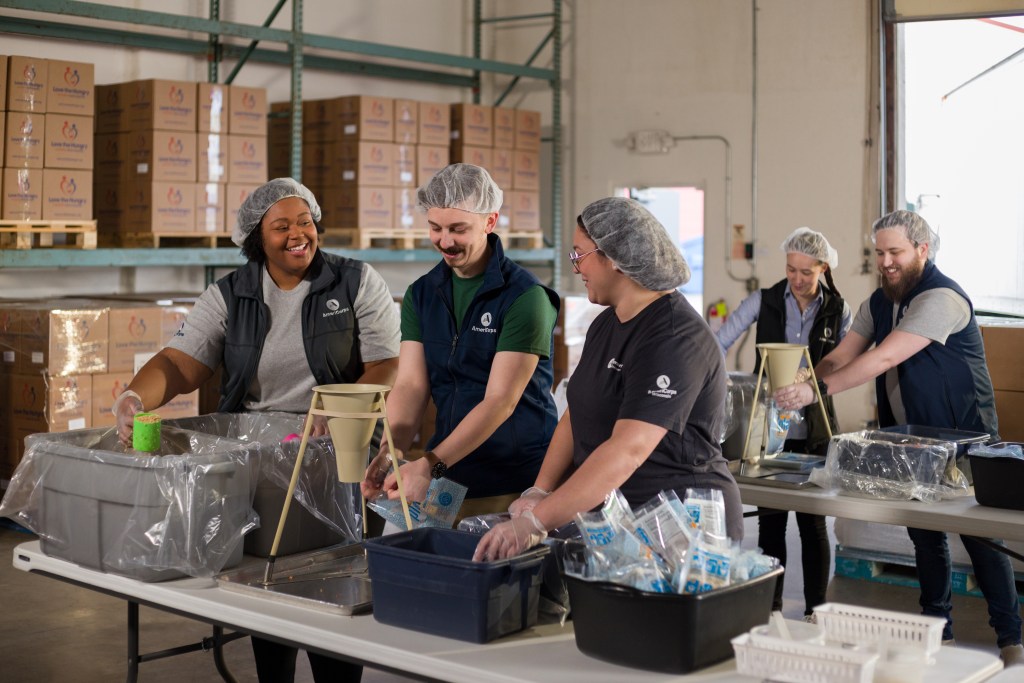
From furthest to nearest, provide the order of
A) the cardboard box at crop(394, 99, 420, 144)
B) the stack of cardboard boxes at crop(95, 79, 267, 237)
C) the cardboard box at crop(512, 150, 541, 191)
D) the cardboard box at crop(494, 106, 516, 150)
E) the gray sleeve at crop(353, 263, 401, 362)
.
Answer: the cardboard box at crop(512, 150, 541, 191)
the cardboard box at crop(494, 106, 516, 150)
the cardboard box at crop(394, 99, 420, 144)
the stack of cardboard boxes at crop(95, 79, 267, 237)
the gray sleeve at crop(353, 263, 401, 362)

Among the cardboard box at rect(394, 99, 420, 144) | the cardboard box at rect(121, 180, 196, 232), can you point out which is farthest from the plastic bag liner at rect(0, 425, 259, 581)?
the cardboard box at rect(394, 99, 420, 144)

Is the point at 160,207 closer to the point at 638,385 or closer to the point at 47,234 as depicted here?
the point at 47,234

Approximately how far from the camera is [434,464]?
10.3 ft

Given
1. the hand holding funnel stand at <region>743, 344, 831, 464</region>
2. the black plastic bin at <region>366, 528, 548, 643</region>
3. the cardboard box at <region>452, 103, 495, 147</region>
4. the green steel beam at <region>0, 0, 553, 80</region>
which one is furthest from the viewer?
the cardboard box at <region>452, 103, 495, 147</region>

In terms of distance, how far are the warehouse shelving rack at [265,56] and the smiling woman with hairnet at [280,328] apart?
3.70 meters

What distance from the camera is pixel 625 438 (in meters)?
2.67

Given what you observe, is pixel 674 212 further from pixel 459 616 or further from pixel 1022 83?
pixel 459 616

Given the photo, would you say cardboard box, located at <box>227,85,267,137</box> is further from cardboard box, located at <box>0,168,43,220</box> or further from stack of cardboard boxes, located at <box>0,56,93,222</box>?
cardboard box, located at <box>0,168,43,220</box>

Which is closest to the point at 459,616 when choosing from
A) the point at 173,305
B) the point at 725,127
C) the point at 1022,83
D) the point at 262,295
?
the point at 262,295

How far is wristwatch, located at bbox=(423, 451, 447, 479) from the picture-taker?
3115mm

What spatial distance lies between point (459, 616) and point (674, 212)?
11.4m

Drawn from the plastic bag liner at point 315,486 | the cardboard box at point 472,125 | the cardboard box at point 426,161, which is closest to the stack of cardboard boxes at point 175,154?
the cardboard box at point 426,161

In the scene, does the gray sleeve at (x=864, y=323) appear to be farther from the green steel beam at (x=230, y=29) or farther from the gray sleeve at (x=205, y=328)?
the green steel beam at (x=230, y=29)

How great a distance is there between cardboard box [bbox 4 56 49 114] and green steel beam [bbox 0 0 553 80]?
0.38 metres
